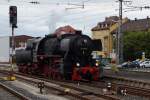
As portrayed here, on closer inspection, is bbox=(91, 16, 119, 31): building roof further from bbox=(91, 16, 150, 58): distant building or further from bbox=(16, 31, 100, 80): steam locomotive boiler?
bbox=(16, 31, 100, 80): steam locomotive boiler

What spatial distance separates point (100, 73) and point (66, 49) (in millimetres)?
2926

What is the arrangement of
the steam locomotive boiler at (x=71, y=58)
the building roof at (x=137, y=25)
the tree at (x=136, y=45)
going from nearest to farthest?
the steam locomotive boiler at (x=71, y=58) → the tree at (x=136, y=45) → the building roof at (x=137, y=25)

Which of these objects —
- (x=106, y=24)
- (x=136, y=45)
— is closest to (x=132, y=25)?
(x=106, y=24)

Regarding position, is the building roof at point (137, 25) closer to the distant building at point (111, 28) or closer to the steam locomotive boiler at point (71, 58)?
the distant building at point (111, 28)

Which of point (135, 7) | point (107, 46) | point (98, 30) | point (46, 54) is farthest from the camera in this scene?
point (98, 30)

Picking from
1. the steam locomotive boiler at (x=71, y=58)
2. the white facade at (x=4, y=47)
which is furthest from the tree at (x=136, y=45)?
the steam locomotive boiler at (x=71, y=58)

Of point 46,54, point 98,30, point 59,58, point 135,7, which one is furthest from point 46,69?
point 98,30

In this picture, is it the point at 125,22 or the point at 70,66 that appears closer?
the point at 70,66

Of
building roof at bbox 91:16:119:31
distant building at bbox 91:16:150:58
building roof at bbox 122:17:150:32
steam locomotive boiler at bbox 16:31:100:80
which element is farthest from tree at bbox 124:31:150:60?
steam locomotive boiler at bbox 16:31:100:80

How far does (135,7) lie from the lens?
5838 centimetres

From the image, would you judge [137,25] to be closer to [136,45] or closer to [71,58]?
[136,45]

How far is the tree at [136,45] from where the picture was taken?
10362 centimetres

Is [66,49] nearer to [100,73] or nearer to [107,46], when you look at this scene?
[100,73]

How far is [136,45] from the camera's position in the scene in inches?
4158
